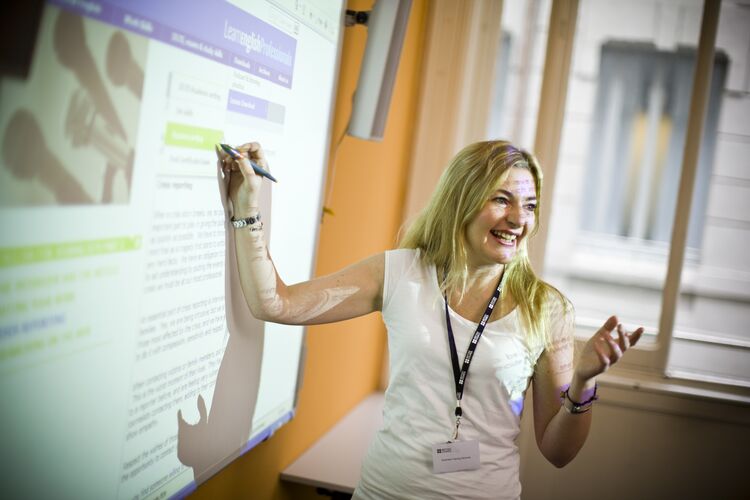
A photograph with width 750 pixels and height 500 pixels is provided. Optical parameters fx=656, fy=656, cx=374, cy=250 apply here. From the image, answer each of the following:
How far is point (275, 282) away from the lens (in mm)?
1464

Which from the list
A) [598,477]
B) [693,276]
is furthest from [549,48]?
[598,477]

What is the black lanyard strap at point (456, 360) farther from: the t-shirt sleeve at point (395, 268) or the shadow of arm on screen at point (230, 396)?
the shadow of arm on screen at point (230, 396)

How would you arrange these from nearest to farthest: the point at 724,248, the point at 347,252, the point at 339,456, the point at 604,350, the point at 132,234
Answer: the point at 132,234 < the point at 604,350 < the point at 339,456 < the point at 347,252 < the point at 724,248

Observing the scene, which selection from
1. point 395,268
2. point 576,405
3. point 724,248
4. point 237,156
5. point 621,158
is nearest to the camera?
point 237,156

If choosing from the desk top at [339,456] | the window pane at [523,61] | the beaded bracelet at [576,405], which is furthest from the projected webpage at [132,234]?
the window pane at [523,61]

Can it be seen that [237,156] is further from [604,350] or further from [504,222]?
[604,350]

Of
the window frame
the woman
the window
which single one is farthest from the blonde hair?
the window

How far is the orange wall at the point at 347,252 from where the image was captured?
81.3 inches

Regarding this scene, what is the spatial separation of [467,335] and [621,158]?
2.06 m

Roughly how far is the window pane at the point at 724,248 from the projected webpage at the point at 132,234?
2.26m

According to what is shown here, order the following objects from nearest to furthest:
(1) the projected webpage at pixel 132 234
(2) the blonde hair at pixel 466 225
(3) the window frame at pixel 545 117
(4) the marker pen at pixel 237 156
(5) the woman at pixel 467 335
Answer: (1) the projected webpage at pixel 132 234, (4) the marker pen at pixel 237 156, (5) the woman at pixel 467 335, (2) the blonde hair at pixel 466 225, (3) the window frame at pixel 545 117

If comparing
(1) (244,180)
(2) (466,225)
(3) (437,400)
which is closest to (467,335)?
(3) (437,400)

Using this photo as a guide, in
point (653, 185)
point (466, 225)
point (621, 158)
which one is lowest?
point (466, 225)

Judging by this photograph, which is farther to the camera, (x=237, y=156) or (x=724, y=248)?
(x=724, y=248)
